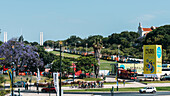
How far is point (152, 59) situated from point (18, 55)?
120 ft

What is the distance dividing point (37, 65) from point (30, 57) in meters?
3.38

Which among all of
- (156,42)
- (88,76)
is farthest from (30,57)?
(156,42)

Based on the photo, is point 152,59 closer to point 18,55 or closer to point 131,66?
point 131,66

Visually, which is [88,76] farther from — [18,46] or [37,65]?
[18,46]

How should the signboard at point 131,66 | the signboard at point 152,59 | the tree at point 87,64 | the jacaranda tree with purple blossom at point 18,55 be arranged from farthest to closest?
1. the signboard at point 131,66
2. the tree at point 87,64
3. the signboard at point 152,59
4. the jacaranda tree with purple blossom at point 18,55

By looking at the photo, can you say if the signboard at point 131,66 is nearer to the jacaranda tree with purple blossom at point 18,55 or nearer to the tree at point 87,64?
the tree at point 87,64

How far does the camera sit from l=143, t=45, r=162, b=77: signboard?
88.9 m

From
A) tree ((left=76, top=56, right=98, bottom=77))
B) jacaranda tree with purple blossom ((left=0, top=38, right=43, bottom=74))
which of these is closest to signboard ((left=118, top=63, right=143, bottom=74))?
tree ((left=76, top=56, right=98, bottom=77))

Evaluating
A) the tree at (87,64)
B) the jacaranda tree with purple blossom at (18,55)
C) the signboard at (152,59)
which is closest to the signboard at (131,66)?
the tree at (87,64)

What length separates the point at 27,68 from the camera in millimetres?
97500

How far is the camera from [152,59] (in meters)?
89.5

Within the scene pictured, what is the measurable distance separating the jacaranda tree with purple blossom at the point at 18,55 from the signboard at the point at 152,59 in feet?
102

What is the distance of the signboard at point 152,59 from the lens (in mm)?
88875

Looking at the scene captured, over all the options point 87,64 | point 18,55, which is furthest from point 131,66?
point 18,55
